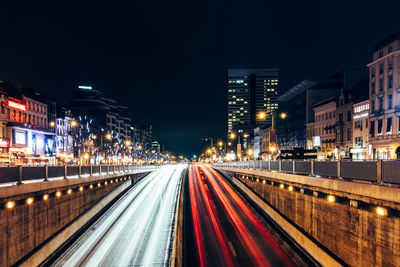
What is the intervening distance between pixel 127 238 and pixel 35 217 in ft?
32.5

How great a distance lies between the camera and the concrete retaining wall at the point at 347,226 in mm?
14086

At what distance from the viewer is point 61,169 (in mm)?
26469

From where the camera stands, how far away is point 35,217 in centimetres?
2117

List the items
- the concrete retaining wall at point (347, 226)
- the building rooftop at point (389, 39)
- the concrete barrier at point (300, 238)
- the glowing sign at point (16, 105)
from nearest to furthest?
the concrete retaining wall at point (347, 226) → the concrete barrier at point (300, 238) → the building rooftop at point (389, 39) → the glowing sign at point (16, 105)

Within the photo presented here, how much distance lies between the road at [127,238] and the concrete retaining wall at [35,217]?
212 centimetres

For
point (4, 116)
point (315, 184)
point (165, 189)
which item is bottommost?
point (165, 189)

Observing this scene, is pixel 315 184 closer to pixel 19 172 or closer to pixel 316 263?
pixel 316 263

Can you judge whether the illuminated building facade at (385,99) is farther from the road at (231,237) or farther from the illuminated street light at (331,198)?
the illuminated street light at (331,198)

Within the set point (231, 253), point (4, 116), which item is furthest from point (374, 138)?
point (4, 116)

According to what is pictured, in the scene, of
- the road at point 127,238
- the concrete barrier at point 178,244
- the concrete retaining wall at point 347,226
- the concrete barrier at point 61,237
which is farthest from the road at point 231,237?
the concrete barrier at point 61,237

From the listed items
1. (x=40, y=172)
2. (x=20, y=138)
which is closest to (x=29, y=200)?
(x=40, y=172)

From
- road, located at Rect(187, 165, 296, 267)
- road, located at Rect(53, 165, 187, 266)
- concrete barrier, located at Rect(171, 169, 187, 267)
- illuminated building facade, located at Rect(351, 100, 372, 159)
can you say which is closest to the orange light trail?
road, located at Rect(187, 165, 296, 267)

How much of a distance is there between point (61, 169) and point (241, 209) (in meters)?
23.0

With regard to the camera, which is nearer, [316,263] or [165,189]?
[316,263]
